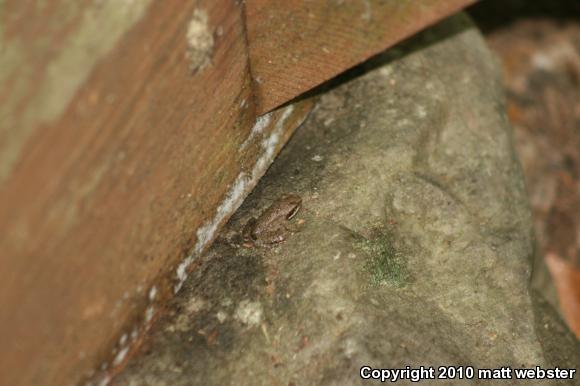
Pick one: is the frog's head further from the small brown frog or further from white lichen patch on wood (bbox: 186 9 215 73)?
white lichen patch on wood (bbox: 186 9 215 73)

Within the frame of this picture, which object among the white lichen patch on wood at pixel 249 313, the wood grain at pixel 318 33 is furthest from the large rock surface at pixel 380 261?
the wood grain at pixel 318 33

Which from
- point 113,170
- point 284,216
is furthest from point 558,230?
point 113,170

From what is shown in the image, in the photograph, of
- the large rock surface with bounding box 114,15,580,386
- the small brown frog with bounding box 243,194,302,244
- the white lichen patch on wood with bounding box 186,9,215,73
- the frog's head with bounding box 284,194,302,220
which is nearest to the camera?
the white lichen patch on wood with bounding box 186,9,215,73

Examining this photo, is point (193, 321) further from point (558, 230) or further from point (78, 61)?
point (558, 230)

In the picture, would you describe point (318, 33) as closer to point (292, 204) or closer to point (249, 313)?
point (292, 204)

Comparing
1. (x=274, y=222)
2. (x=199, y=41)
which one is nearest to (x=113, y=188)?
(x=199, y=41)

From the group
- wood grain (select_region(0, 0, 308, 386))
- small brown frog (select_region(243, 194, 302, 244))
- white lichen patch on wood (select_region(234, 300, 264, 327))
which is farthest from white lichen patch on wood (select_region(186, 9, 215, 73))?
white lichen patch on wood (select_region(234, 300, 264, 327))
